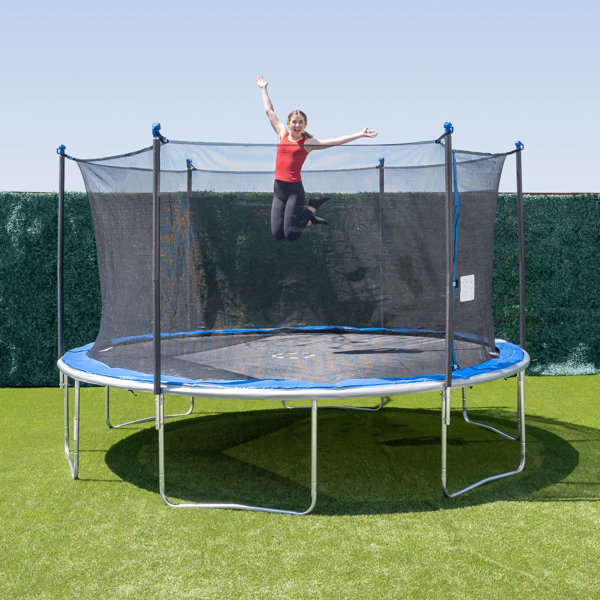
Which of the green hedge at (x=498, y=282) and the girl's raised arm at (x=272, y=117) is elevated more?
the girl's raised arm at (x=272, y=117)

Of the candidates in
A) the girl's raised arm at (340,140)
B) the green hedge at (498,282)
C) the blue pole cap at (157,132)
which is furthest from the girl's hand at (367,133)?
the green hedge at (498,282)

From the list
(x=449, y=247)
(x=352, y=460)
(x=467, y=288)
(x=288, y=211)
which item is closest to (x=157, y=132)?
(x=288, y=211)

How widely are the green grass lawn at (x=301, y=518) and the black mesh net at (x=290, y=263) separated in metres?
0.60

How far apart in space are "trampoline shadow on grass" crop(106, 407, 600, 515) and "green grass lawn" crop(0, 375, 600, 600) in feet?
0.05

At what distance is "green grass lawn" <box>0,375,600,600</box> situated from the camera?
259cm

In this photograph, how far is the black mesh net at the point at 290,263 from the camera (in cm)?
363

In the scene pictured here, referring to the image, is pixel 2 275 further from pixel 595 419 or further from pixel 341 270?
pixel 595 419

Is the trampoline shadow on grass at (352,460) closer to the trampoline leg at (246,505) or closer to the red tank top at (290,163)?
the trampoline leg at (246,505)

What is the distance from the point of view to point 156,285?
3.33m

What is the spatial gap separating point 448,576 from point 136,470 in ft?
6.55

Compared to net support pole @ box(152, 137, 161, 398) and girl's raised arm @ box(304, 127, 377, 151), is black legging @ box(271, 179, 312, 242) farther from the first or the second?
net support pole @ box(152, 137, 161, 398)

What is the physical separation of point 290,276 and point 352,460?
1125 millimetres

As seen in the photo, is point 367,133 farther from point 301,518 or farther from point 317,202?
point 301,518

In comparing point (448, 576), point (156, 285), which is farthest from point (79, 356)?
point (448, 576)
